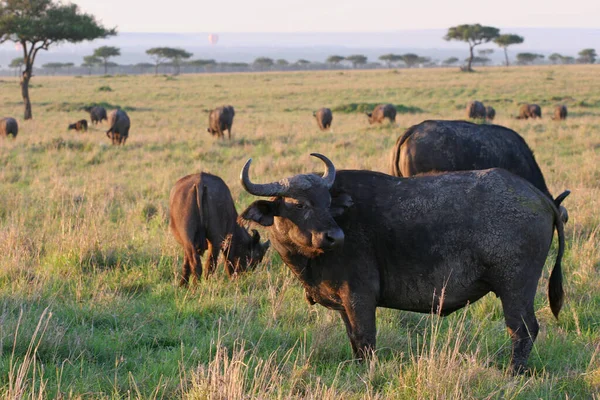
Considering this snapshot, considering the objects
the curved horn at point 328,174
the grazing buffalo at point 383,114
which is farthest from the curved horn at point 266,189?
the grazing buffalo at point 383,114

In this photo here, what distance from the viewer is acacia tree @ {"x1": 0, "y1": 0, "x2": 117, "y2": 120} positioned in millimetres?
31453

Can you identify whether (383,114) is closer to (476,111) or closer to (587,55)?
(476,111)

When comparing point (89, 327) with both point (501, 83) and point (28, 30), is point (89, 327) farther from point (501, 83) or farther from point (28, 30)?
point (501, 83)

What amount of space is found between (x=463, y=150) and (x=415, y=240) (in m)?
3.60

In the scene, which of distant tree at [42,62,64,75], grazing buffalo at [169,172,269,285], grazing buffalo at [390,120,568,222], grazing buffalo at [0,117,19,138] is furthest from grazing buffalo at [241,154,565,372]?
distant tree at [42,62,64,75]

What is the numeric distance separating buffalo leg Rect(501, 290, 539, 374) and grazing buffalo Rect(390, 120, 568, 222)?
3248 millimetres

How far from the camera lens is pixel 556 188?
35.4 feet

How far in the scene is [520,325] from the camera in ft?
14.9

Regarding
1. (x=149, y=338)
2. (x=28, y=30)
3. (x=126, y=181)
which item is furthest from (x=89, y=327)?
(x=28, y=30)

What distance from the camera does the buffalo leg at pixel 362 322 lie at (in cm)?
458

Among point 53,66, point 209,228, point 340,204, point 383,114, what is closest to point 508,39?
point 383,114

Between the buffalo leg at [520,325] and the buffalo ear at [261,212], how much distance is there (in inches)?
65.3

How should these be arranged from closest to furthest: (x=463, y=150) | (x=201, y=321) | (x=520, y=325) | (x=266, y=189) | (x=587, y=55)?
1. (x=266, y=189)
2. (x=520, y=325)
3. (x=201, y=321)
4. (x=463, y=150)
5. (x=587, y=55)

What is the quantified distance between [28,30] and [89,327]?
2979 centimetres
